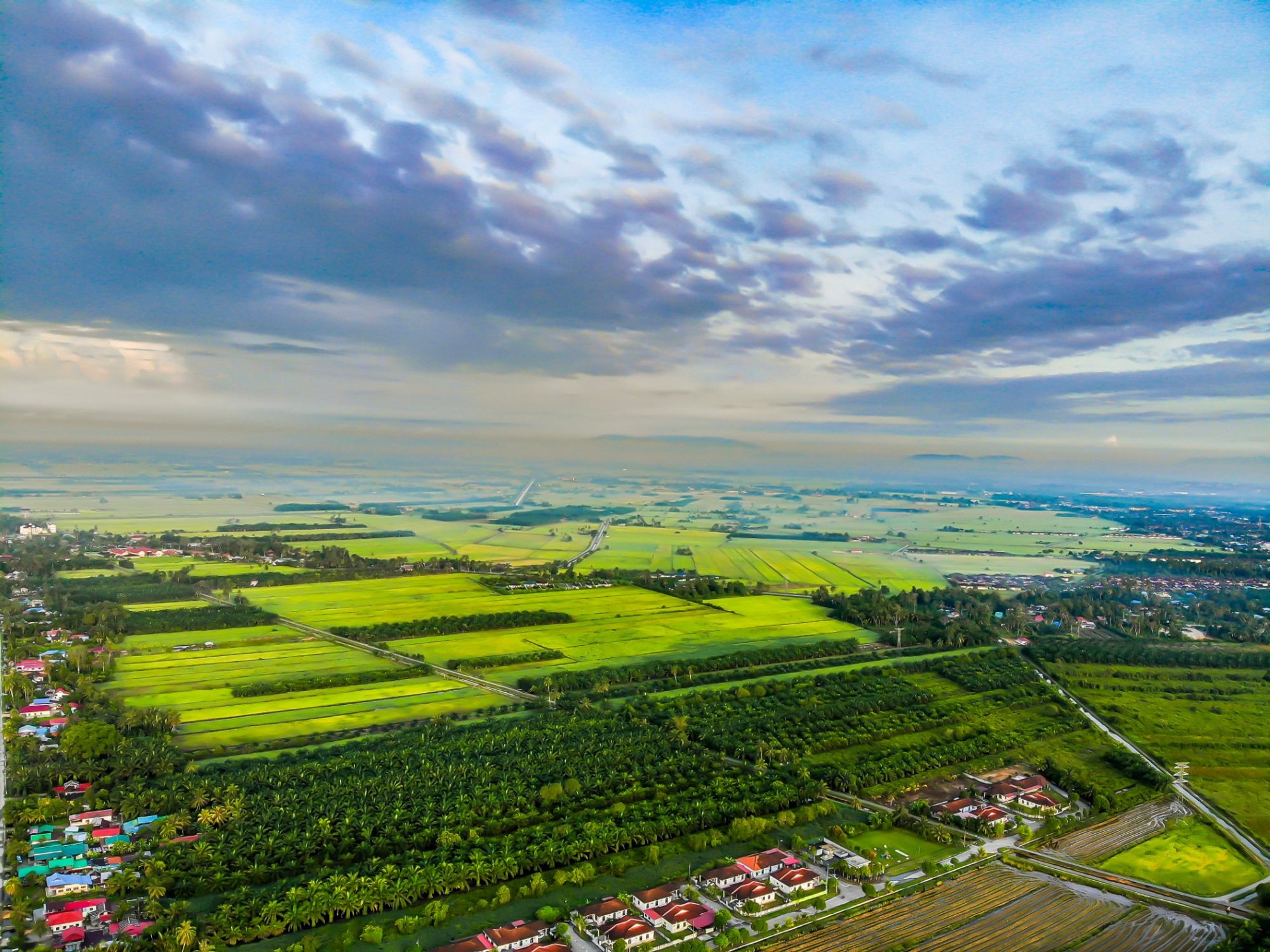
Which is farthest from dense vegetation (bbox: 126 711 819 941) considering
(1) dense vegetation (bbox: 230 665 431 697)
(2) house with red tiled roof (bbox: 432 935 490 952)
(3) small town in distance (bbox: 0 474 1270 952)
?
(1) dense vegetation (bbox: 230 665 431 697)

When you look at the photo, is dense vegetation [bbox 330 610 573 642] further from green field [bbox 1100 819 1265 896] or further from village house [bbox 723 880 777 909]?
green field [bbox 1100 819 1265 896]

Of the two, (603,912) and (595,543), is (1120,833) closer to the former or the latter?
(603,912)

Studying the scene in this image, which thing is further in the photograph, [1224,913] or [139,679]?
[139,679]

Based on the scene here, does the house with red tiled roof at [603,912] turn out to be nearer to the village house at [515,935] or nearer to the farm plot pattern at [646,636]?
the village house at [515,935]

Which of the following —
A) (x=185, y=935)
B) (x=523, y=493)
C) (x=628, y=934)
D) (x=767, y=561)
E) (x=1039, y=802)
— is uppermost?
(x=523, y=493)

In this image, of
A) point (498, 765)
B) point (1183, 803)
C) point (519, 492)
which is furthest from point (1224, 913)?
point (519, 492)

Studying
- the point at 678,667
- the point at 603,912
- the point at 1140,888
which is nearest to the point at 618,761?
the point at 603,912

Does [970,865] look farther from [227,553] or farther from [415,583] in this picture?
[227,553]
